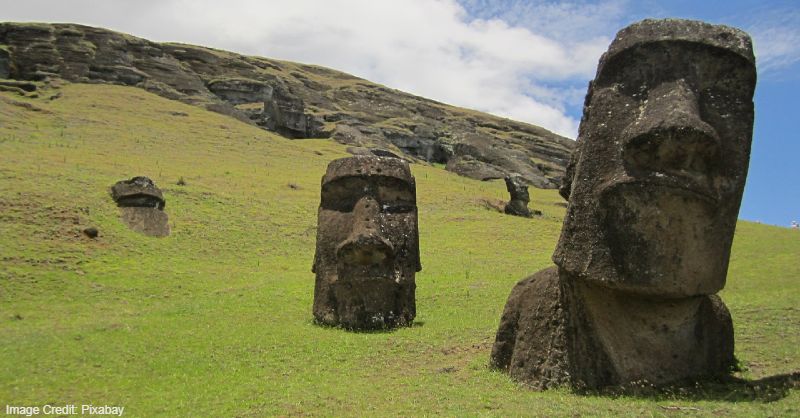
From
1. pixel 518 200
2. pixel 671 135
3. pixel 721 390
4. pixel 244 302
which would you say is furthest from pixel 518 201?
pixel 671 135

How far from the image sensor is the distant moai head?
7.23 m

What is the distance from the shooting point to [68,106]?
178 ft

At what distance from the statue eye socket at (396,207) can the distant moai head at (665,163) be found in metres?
6.90

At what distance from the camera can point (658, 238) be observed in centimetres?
728

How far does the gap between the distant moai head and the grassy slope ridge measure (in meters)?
1.37

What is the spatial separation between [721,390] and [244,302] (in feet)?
41.2

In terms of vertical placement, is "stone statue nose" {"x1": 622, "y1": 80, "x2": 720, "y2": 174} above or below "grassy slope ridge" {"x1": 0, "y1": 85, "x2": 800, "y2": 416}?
above

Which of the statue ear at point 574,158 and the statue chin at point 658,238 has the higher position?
the statue ear at point 574,158

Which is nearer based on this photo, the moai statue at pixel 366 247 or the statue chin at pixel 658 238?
the statue chin at pixel 658 238

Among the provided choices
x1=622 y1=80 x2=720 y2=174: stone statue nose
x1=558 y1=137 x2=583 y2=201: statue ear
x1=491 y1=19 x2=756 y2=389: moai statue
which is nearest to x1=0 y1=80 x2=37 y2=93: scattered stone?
x1=558 y1=137 x2=583 y2=201: statue ear

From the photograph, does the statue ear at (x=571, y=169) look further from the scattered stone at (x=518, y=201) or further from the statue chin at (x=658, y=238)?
the scattered stone at (x=518, y=201)

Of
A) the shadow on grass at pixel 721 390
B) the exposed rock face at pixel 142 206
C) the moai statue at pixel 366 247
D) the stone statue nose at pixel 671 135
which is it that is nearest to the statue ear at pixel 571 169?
the stone statue nose at pixel 671 135

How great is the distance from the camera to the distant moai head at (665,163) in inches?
285

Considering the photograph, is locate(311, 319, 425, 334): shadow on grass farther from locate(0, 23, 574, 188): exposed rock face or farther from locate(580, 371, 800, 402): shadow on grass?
locate(0, 23, 574, 188): exposed rock face
